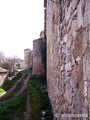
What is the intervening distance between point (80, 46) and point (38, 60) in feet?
58.4

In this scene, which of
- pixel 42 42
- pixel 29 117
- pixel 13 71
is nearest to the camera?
pixel 29 117

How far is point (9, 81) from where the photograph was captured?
971 inches

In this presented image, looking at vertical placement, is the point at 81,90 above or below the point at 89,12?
below

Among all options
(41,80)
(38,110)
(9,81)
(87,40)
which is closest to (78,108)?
(87,40)

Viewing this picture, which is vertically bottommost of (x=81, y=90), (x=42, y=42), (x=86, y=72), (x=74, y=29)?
(x=81, y=90)

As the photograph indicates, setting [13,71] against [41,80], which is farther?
[13,71]

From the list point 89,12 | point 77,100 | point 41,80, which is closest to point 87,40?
point 89,12

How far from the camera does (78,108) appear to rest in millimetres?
2727

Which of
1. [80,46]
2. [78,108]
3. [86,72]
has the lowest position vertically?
[78,108]

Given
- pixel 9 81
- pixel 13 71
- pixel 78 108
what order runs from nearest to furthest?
pixel 78 108 < pixel 9 81 < pixel 13 71

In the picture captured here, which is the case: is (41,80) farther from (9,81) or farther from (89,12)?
(89,12)

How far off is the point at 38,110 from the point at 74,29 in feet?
21.3

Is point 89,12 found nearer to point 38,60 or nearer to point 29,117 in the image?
point 29,117

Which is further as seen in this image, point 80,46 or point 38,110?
point 38,110
